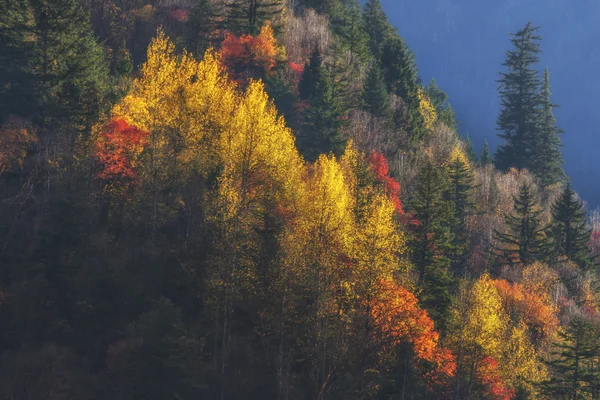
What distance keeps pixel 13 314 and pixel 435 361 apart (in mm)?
26954

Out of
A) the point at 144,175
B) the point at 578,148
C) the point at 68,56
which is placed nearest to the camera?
the point at 144,175

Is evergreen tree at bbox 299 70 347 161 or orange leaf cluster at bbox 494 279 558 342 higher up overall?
evergreen tree at bbox 299 70 347 161

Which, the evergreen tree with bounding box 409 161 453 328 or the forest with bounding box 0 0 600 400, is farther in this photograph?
the evergreen tree with bounding box 409 161 453 328

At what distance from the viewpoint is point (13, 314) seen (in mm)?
34562

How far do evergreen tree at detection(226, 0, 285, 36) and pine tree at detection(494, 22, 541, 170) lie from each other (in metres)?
46.9

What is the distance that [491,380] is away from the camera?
1641 inches

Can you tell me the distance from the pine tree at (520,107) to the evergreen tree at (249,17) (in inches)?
1845

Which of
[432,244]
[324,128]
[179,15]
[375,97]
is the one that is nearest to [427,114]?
[375,97]

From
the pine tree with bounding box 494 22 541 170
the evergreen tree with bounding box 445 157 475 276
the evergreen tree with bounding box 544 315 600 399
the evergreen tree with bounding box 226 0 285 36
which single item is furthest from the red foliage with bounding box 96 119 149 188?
the pine tree with bounding box 494 22 541 170

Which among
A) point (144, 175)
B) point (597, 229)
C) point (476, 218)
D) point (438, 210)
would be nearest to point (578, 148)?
point (597, 229)

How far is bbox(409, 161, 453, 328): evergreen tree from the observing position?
132 feet

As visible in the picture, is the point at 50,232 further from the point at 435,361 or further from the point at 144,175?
the point at 435,361

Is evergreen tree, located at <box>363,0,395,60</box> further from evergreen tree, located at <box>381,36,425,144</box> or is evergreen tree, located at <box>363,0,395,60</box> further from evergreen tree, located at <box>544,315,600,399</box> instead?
evergreen tree, located at <box>544,315,600,399</box>

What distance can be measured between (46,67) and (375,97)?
103 feet
